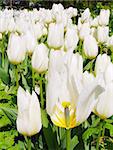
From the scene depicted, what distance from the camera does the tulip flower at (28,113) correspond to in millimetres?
1705

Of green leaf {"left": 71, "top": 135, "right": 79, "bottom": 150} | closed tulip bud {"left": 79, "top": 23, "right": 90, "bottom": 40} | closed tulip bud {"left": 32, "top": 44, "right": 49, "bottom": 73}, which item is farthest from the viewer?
closed tulip bud {"left": 79, "top": 23, "right": 90, "bottom": 40}

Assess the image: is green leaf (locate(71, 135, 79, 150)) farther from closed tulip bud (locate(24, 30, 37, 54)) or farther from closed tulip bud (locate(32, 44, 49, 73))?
closed tulip bud (locate(24, 30, 37, 54))

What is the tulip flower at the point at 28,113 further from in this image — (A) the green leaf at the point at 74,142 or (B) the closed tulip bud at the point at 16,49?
(B) the closed tulip bud at the point at 16,49

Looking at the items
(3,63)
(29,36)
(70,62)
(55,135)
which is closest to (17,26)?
(3,63)

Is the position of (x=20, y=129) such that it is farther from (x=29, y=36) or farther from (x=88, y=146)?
(x=29, y=36)

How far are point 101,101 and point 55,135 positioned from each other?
26.2 inches

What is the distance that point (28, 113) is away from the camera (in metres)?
1.71

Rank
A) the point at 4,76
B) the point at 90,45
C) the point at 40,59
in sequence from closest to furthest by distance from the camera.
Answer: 1. the point at 40,59
2. the point at 90,45
3. the point at 4,76

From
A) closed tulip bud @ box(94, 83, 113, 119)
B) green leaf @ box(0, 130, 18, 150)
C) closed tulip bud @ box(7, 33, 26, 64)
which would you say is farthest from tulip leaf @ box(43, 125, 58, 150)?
closed tulip bud @ box(7, 33, 26, 64)

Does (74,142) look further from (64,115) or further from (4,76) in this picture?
(4,76)

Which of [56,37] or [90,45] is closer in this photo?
[90,45]

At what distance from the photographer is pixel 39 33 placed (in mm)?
3904

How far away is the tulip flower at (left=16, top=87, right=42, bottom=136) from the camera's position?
1705mm

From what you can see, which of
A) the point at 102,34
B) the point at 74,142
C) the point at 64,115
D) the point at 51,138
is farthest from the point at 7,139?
the point at 102,34
